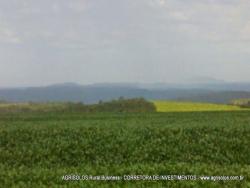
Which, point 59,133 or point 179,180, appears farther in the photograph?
point 59,133

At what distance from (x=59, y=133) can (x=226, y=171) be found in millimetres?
11698

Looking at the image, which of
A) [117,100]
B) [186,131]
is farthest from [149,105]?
[186,131]

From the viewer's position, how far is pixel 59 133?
24922 mm

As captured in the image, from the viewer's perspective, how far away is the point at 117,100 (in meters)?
60.6

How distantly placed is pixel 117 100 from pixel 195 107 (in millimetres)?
A: 9046

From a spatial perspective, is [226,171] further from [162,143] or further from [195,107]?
[195,107]

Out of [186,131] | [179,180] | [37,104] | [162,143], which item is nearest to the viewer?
[179,180]

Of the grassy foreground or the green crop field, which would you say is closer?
the green crop field

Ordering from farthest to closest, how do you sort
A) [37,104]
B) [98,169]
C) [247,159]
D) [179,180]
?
[37,104]
[247,159]
[98,169]
[179,180]

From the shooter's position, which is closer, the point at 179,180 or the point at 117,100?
the point at 179,180

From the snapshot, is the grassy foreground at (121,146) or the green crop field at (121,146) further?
the grassy foreground at (121,146)

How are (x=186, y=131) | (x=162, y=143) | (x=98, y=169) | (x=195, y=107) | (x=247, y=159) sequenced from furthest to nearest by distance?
(x=195, y=107) → (x=186, y=131) → (x=162, y=143) → (x=247, y=159) → (x=98, y=169)

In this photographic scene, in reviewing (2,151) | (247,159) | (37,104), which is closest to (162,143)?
(247,159)

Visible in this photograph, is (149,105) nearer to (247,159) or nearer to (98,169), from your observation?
(247,159)
